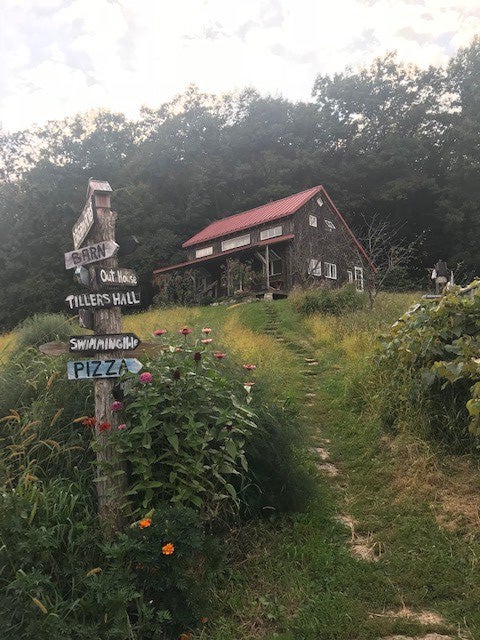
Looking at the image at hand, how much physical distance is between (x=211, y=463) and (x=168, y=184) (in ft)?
110

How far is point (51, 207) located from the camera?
3086 centimetres

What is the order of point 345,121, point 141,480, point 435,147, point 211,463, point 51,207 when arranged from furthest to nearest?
point 345,121 < point 435,147 < point 51,207 < point 211,463 < point 141,480

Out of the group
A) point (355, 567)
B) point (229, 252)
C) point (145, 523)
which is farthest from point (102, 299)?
point (229, 252)

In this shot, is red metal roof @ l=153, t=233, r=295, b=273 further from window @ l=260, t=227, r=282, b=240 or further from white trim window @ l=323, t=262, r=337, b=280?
white trim window @ l=323, t=262, r=337, b=280

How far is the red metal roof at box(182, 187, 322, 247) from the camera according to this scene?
23542 mm

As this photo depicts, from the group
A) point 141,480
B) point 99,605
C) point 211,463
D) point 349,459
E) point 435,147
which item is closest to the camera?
point 99,605

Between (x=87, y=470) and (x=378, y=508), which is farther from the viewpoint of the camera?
(x=378, y=508)

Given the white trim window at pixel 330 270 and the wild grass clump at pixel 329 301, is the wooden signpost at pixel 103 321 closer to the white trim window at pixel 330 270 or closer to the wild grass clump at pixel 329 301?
the wild grass clump at pixel 329 301

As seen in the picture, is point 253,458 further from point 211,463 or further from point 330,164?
point 330,164

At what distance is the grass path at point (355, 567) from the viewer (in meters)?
2.83

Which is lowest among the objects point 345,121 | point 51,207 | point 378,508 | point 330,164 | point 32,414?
point 378,508

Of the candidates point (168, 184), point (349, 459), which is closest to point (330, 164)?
point (168, 184)

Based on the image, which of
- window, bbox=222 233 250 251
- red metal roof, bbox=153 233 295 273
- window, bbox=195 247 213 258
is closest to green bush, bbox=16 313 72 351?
red metal roof, bbox=153 233 295 273

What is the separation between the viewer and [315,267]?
23203 millimetres
